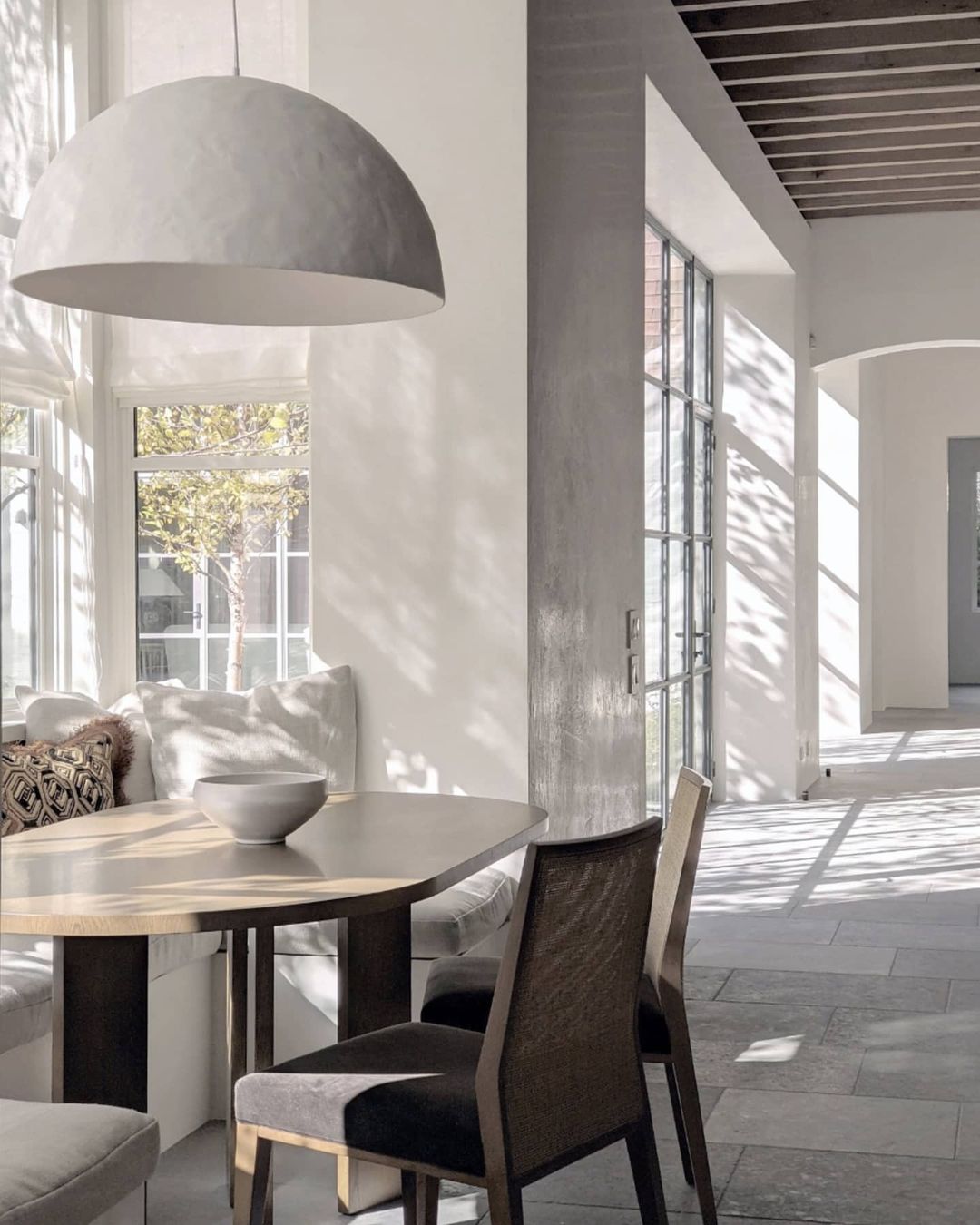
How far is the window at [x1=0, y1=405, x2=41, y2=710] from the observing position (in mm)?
4504

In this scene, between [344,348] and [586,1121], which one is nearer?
[586,1121]

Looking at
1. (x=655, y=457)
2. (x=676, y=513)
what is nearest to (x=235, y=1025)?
(x=655, y=457)

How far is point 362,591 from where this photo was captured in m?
4.24

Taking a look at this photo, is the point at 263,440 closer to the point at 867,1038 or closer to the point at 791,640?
the point at 867,1038

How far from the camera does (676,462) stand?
8078 mm

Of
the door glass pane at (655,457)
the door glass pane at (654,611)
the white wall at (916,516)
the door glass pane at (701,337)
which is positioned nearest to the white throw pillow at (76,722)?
the door glass pane at (654,611)

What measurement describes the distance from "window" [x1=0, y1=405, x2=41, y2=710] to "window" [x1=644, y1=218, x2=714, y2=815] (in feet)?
10.7

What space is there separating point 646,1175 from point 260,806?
0.91 metres

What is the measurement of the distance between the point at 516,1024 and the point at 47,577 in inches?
116

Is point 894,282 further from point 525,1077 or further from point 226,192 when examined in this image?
point 525,1077

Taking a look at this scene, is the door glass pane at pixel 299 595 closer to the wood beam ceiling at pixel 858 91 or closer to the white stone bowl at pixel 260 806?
the white stone bowl at pixel 260 806

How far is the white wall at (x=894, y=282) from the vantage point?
9156mm

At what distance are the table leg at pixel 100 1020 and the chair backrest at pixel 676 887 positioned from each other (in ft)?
3.05

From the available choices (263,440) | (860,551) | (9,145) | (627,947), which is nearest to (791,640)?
(860,551)
